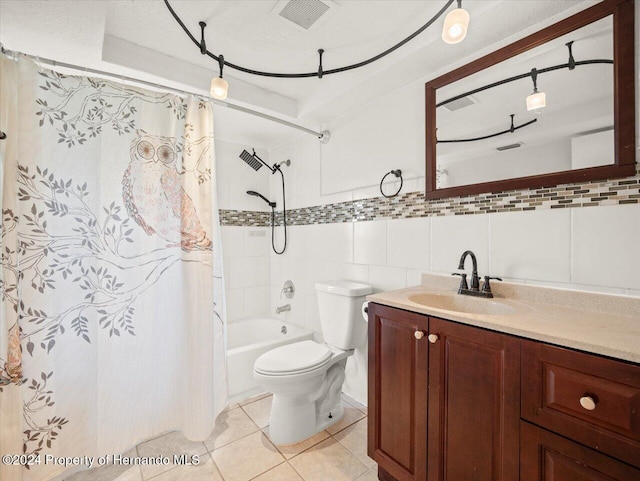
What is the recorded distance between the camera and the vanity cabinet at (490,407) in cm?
71

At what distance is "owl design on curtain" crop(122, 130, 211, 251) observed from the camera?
1401 millimetres

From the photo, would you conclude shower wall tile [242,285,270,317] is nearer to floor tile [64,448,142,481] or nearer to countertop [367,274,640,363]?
floor tile [64,448,142,481]

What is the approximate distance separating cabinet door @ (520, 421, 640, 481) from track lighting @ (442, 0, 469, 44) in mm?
1256

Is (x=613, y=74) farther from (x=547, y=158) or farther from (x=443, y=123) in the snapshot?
(x=443, y=123)

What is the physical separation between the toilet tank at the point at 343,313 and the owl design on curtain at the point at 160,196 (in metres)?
0.84

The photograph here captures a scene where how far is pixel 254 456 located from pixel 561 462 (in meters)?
1.41

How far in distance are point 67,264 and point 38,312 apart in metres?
0.22

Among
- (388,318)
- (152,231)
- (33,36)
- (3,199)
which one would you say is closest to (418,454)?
(388,318)

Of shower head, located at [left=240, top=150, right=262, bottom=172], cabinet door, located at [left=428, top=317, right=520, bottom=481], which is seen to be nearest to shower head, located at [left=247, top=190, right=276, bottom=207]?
shower head, located at [left=240, top=150, right=262, bottom=172]

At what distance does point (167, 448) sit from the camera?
1603mm

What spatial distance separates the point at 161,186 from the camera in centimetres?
146

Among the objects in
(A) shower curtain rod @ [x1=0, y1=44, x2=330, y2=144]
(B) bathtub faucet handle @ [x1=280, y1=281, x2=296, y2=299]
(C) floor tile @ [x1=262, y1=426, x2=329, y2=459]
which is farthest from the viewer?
(B) bathtub faucet handle @ [x1=280, y1=281, x2=296, y2=299]

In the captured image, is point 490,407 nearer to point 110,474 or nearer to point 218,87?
point 218,87

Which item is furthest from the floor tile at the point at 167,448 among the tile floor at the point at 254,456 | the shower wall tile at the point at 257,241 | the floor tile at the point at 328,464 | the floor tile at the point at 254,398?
the shower wall tile at the point at 257,241
